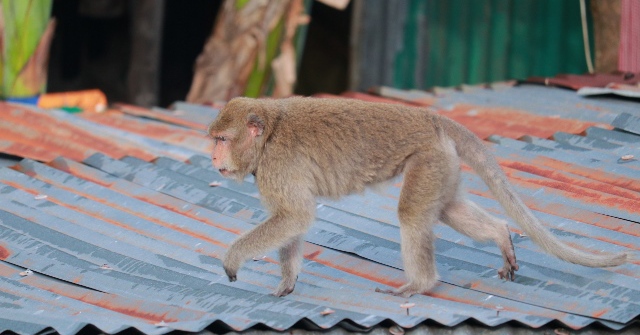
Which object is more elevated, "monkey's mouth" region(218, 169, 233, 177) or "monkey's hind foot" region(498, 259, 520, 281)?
"monkey's mouth" region(218, 169, 233, 177)

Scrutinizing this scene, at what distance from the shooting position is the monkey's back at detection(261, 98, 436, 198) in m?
5.48

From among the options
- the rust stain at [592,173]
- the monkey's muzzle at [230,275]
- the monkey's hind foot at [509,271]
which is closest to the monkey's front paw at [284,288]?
the monkey's muzzle at [230,275]

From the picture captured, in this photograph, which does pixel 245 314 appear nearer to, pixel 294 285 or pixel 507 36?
pixel 294 285

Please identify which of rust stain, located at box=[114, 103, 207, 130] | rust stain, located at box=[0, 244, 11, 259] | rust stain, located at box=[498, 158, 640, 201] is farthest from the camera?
rust stain, located at box=[114, 103, 207, 130]

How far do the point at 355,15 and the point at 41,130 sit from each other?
5.53 meters

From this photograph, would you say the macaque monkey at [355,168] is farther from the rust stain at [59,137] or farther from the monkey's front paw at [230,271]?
the rust stain at [59,137]

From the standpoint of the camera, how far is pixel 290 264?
549 cm

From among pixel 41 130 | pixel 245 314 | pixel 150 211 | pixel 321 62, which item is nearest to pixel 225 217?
pixel 150 211

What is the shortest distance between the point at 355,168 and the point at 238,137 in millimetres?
621

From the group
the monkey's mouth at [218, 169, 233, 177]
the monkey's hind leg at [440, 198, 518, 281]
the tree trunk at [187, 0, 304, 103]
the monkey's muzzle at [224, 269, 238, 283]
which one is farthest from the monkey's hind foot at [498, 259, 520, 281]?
the tree trunk at [187, 0, 304, 103]

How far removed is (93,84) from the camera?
15.5 meters

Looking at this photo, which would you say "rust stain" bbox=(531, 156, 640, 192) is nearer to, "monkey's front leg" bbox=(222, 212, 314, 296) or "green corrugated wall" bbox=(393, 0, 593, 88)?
"monkey's front leg" bbox=(222, 212, 314, 296)

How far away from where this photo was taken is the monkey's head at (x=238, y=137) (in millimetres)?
5523

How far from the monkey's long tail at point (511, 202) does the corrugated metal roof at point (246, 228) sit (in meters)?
0.18
